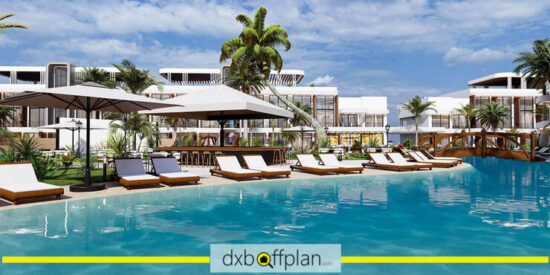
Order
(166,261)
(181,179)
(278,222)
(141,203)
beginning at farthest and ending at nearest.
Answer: (181,179) < (141,203) < (278,222) < (166,261)

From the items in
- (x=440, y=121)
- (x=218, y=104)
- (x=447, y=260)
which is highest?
(x=440, y=121)

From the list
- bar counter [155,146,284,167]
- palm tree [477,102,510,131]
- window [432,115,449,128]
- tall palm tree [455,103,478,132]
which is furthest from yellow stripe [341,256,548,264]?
palm tree [477,102,510,131]

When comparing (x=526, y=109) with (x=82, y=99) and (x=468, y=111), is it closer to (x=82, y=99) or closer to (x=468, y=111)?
(x=468, y=111)

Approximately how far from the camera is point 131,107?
11.3 meters

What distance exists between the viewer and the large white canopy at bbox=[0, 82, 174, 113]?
8.48m

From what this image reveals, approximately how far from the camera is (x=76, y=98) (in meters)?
9.41

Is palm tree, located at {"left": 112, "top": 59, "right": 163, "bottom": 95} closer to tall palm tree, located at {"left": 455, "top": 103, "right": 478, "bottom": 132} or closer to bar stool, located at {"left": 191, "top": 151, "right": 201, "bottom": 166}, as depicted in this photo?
bar stool, located at {"left": 191, "top": 151, "right": 201, "bottom": 166}

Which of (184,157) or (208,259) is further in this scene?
(184,157)

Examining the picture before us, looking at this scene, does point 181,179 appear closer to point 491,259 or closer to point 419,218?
point 419,218

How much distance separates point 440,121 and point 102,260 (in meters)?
56.6

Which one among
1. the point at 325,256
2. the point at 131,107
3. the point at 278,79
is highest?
the point at 278,79

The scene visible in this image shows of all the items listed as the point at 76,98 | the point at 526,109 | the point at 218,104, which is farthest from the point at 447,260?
the point at 526,109

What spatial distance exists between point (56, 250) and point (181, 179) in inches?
220

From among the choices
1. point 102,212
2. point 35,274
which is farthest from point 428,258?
point 102,212
